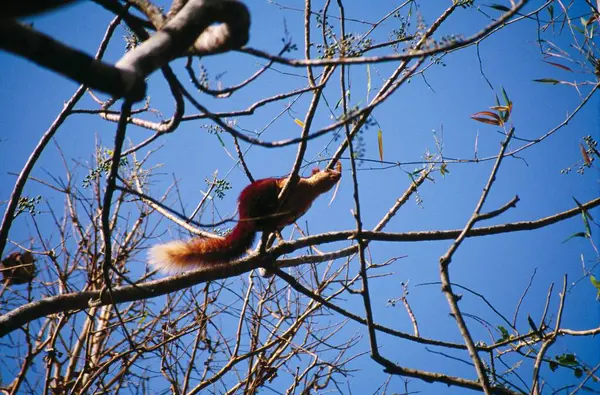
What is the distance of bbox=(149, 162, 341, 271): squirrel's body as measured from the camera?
2.64m

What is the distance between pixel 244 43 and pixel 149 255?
185 centimetres

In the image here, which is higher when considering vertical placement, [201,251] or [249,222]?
[249,222]

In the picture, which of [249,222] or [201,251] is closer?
[201,251]

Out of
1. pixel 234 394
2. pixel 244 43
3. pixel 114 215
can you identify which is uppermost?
pixel 114 215

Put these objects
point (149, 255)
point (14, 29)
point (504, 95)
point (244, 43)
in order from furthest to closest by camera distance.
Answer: point (149, 255) < point (504, 95) < point (244, 43) < point (14, 29)

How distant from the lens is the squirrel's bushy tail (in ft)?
8.64

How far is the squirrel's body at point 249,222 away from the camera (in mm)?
2641

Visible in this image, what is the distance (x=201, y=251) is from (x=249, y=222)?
36 centimetres

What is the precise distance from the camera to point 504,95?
6.13 ft

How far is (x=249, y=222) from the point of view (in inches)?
111

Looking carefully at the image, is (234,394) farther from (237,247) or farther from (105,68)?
(105,68)

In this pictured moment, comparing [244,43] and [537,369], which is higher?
[244,43]

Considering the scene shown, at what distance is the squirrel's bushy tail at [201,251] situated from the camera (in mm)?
2635

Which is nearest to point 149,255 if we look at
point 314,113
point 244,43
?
point 314,113
